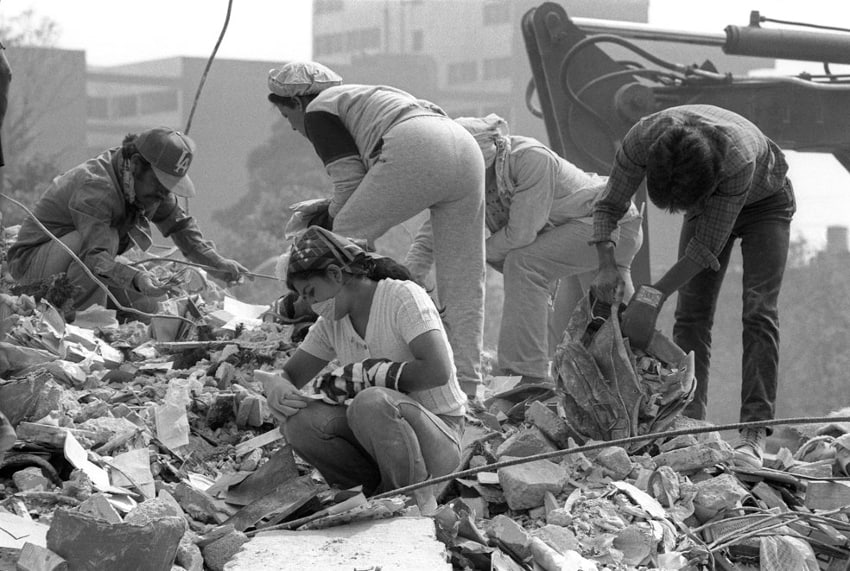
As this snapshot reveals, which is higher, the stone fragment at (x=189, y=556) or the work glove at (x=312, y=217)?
the work glove at (x=312, y=217)

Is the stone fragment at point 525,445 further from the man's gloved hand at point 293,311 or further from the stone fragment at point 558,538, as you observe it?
the man's gloved hand at point 293,311

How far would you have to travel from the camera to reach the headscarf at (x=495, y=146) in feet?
16.3

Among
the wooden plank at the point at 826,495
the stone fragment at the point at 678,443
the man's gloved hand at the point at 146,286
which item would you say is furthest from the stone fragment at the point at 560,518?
the man's gloved hand at the point at 146,286

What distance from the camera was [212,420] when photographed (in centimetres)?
445

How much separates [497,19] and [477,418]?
2047 cm

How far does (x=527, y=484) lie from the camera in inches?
151

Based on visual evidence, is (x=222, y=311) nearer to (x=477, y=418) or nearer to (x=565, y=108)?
(x=477, y=418)

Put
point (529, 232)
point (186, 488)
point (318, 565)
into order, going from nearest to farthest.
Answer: point (318, 565), point (186, 488), point (529, 232)

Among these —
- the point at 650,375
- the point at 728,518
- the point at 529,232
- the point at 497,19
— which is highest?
the point at 497,19

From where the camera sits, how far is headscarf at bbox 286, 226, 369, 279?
333cm

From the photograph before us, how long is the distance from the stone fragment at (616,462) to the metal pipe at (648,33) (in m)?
4.55

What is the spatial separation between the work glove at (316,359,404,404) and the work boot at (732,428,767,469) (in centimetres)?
162

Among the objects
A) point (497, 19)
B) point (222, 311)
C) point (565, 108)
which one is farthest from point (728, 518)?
point (497, 19)

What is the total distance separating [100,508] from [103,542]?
0.38 metres
